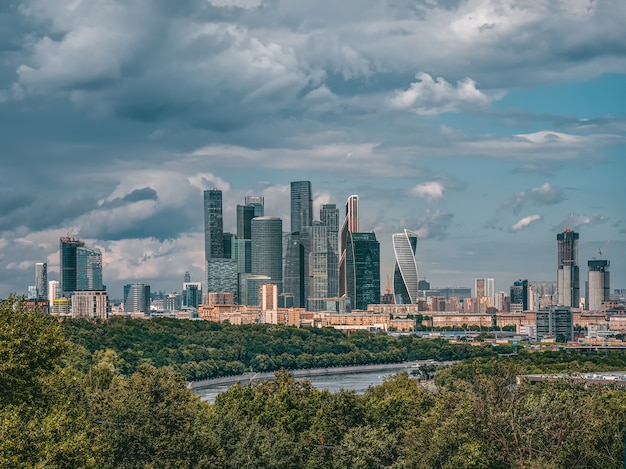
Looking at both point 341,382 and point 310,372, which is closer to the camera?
point 341,382

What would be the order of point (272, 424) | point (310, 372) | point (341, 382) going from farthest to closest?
1. point (310, 372)
2. point (341, 382)
3. point (272, 424)

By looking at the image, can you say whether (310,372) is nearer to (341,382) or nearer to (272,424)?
(341,382)

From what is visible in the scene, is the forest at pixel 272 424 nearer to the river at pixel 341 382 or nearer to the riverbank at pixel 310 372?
the river at pixel 341 382

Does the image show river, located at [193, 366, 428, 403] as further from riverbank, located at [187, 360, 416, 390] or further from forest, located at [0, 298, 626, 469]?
forest, located at [0, 298, 626, 469]

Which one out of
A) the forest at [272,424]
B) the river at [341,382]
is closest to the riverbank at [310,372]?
the river at [341,382]

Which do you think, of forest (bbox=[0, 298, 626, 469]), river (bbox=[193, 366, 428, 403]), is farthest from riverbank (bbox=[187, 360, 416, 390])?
forest (bbox=[0, 298, 626, 469])

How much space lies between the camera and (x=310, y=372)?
160125 mm

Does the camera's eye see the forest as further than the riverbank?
No

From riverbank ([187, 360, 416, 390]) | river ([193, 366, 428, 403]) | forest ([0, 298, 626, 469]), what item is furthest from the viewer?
riverbank ([187, 360, 416, 390])

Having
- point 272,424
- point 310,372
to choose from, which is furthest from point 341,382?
point 272,424

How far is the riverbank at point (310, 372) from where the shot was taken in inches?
5394

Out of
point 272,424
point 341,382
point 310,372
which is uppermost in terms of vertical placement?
point 272,424

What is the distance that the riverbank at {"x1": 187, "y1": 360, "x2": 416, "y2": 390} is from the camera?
449 ft

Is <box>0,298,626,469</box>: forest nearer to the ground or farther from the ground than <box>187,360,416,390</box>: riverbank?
farther from the ground
